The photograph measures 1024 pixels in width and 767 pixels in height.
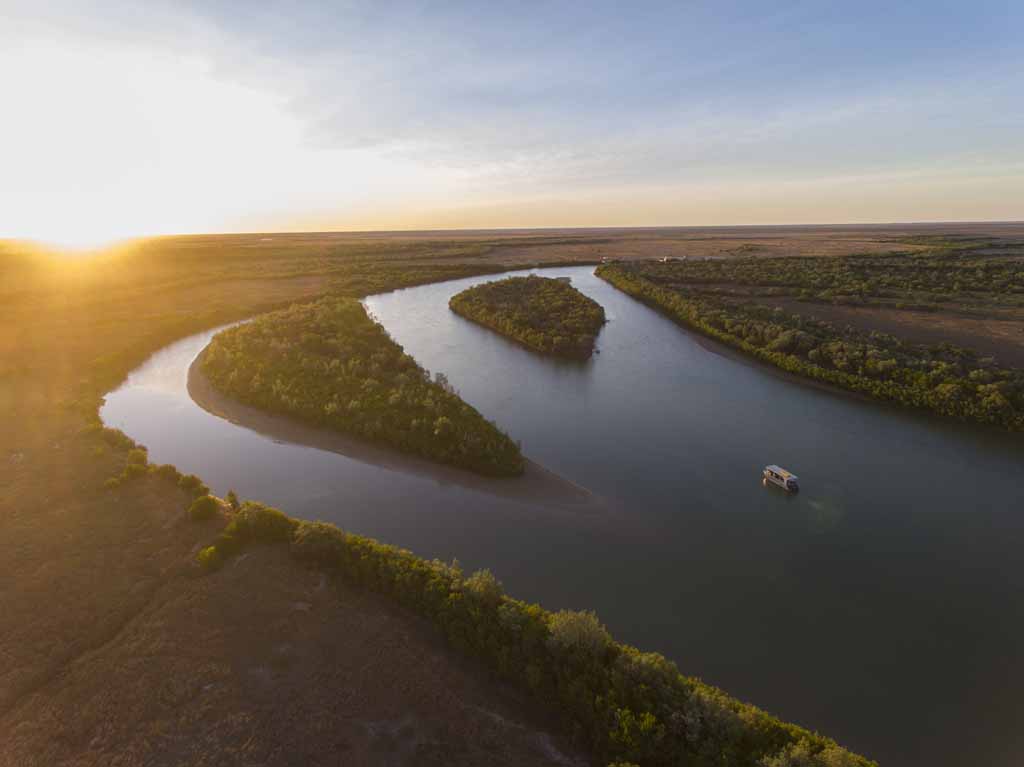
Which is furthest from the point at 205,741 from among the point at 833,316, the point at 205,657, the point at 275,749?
the point at 833,316

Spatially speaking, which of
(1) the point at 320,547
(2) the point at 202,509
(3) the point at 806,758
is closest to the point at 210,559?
(2) the point at 202,509

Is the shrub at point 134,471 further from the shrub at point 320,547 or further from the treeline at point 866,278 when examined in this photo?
the treeline at point 866,278

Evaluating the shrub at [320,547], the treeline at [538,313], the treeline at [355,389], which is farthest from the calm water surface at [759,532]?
the treeline at [538,313]

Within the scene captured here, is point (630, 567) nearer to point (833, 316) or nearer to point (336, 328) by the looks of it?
point (336, 328)

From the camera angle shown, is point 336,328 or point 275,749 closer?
point 275,749

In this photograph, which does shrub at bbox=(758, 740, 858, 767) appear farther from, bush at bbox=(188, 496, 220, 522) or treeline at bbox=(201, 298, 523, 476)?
bush at bbox=(188, 496, 220, 522)

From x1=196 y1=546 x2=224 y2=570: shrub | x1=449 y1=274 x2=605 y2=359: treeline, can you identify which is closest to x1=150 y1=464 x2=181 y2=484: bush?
x1=196 y1=546 x2=224 y2=570: shrub
